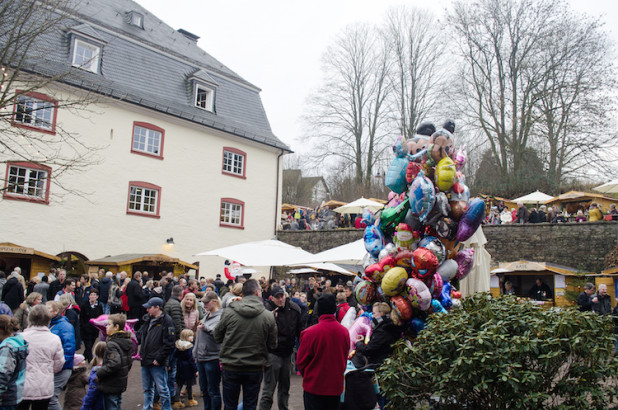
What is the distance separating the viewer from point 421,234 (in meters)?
7.75

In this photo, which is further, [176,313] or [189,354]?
[189,354]

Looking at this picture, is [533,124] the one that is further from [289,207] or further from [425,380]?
[425,380]

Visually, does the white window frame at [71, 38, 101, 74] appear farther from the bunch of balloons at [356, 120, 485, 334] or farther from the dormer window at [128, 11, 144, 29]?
the bunch of balloons at [356, 120, 485, 334]

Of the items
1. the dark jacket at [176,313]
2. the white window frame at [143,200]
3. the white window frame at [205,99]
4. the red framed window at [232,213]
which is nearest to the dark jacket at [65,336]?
the dark jacket at [176,313]

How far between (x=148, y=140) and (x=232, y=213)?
593 cm

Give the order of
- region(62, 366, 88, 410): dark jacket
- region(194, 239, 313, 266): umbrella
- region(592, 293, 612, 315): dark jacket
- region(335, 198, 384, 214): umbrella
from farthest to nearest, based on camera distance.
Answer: region(335, 198, 384, 214): umbrella
region(194, 239, 313, 266): umbrella
region(592, 293, 612, 315): dark jacket
region(62, 366, 88, 410): dark jacket

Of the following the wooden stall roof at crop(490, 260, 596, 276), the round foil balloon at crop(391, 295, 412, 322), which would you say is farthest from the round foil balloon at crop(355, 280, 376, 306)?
Answer: the wooden stall roof at crop(490, 260, 596, 276)

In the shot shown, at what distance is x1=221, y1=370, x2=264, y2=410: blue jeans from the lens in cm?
579

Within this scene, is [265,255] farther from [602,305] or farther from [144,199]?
[144,199]

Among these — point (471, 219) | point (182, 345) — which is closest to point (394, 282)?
point (471, 219)

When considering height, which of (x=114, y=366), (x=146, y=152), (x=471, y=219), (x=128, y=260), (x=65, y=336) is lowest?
(x=114, y=366)

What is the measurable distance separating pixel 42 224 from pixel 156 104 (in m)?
7.40

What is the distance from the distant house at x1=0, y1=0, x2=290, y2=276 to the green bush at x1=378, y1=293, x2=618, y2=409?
627 inches

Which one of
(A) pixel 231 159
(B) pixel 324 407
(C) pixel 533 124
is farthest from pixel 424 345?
(C) pixel 533 124
